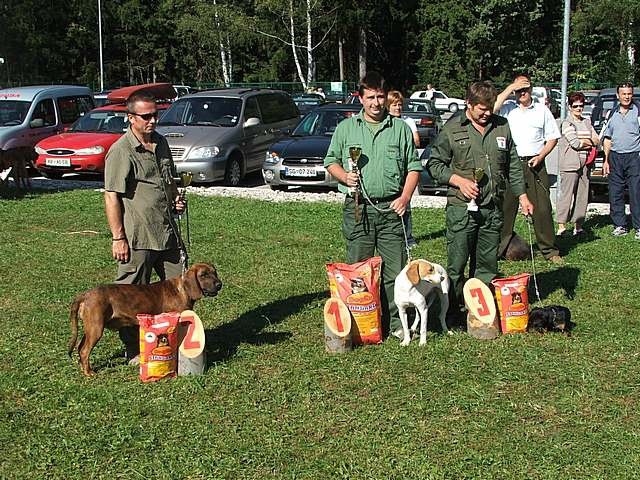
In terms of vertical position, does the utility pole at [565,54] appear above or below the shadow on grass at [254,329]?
above

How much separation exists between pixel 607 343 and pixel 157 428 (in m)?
3.38

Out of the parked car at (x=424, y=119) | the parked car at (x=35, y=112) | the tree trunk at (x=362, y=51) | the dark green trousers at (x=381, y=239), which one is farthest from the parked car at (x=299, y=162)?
the tree trunk at (x=362, y=51)

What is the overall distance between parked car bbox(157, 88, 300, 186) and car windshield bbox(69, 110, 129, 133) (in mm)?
1369

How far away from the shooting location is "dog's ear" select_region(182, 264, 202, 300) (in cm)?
574

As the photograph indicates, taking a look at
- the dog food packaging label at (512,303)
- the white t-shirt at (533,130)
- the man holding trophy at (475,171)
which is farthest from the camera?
the white t-shirt at (533,130)

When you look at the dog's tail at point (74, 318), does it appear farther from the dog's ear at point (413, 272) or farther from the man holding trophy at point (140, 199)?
the dog's ear at point (413, 272)

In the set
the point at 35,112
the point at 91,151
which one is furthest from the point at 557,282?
the point at 35,112

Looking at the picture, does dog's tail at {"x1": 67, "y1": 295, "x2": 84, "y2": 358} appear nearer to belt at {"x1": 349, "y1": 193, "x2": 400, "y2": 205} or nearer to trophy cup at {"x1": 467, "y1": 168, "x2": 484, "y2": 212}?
belt at {"x1": 349, "y1": 193, "x2": 400, "y2": 205}

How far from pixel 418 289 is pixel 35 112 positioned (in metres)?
14.6

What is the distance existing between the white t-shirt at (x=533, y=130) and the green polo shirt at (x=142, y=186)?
4275 millimetres

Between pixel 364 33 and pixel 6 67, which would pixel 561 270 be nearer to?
pixel 364 33

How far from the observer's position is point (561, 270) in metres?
8.50

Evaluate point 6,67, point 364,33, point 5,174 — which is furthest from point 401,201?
point 6,67

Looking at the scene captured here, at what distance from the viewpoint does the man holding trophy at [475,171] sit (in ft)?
20.2
